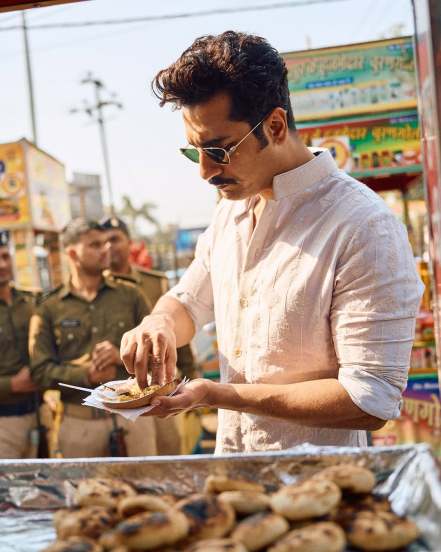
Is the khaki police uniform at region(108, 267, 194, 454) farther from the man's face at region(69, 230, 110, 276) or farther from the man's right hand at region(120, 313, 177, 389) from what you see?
the man's right hand at region(120, 313, 177, 389)

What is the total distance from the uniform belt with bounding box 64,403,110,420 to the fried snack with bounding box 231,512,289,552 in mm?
3685

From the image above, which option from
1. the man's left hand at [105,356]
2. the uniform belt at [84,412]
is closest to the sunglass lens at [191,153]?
the man's left hand at [105,356]

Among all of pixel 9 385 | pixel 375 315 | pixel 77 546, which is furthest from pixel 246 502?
pixel 9 385

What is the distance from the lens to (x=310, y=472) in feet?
4.28

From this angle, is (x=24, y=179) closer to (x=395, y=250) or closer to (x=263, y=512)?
(x=395, y=250)

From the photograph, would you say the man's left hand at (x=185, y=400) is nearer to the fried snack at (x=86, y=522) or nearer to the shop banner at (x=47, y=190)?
the fried snack at (x=86, y=522)

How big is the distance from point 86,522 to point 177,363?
11.9 ft

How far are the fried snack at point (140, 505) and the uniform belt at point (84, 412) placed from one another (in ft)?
11.7

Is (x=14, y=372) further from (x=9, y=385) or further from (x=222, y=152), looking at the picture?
(x=222, y=152)

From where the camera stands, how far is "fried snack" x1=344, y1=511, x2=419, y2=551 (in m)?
1.05

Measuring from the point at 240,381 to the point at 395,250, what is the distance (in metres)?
0.60

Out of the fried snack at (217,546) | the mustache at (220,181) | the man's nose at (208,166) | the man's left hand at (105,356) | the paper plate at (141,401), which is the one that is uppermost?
the man's nose at (208,166)

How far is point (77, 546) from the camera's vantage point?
1.05 metres

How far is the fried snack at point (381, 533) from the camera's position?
105 cm
